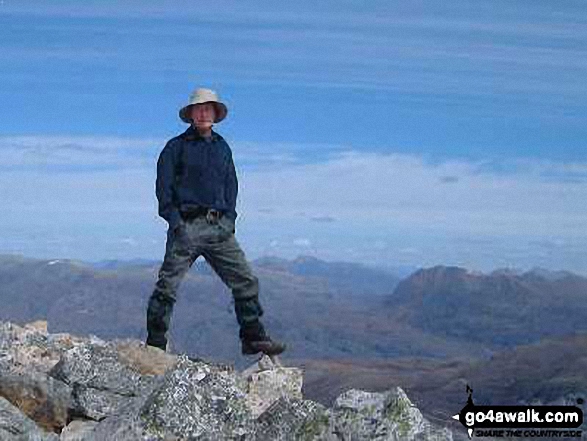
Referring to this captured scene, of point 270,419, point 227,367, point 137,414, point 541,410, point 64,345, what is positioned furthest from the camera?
point 64,345

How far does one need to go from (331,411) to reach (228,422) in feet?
4.36

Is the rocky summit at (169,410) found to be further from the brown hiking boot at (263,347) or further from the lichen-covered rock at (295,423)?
the brown hiking boot at (263,347)

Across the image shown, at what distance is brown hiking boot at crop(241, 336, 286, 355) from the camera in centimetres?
1925

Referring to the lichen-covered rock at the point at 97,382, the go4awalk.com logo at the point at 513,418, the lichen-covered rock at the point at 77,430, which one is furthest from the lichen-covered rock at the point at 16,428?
the go4awalk.com logo at the point at 513,418

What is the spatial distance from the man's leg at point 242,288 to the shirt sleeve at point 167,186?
1.01 metres

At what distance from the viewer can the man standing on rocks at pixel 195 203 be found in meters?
18.0

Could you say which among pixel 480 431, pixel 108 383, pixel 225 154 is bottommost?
pixel 480 431

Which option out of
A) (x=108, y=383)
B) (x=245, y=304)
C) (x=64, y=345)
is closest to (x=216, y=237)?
(x=245, y=304)

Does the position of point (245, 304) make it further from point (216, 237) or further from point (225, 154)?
point (225, 154)

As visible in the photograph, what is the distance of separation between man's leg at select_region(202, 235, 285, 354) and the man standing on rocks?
21 millimetres

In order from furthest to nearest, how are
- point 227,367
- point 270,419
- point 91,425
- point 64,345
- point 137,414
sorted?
point 64,345 < point 227,367 < point 91,425 < point 270,419 < point 137,414

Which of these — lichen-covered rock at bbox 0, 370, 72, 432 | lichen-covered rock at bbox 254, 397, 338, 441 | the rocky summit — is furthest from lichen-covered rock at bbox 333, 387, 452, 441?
lichen-covered rock at bbox 0, 370, 72, 432

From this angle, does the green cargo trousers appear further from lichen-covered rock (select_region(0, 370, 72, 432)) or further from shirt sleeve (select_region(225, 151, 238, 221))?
lichen-covered rock (select_region(0, 370, 72, 432))

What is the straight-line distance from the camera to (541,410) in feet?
48.7
